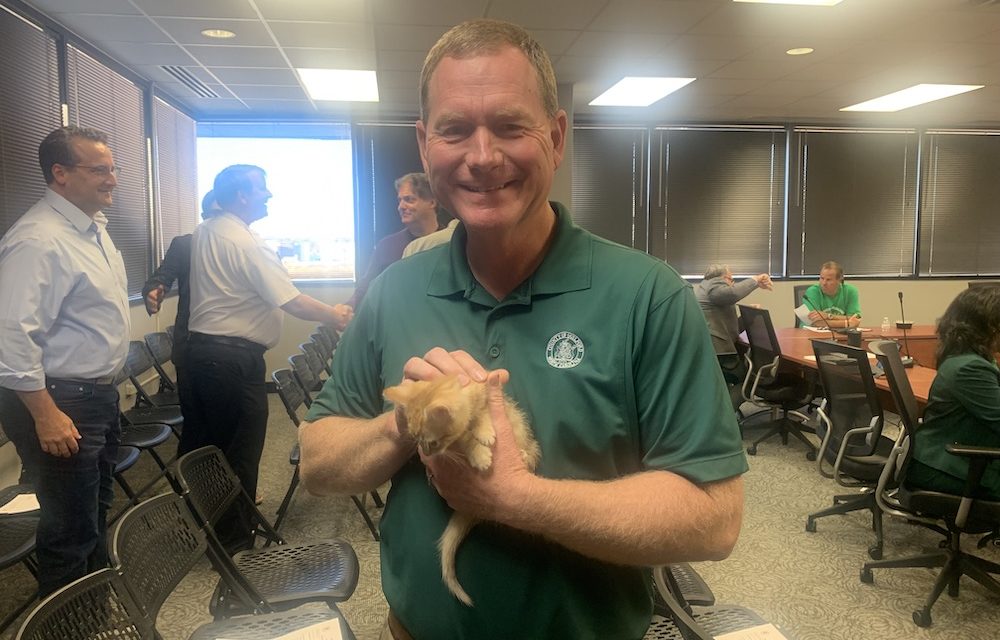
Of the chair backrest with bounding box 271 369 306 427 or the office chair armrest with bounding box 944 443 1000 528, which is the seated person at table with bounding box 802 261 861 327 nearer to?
the office chair armrest with bounding box 944 443 1000 528

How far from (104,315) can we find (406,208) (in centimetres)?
187

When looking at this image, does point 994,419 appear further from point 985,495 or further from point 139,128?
point 139,128

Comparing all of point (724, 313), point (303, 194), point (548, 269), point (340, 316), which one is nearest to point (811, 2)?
point (724, 313)

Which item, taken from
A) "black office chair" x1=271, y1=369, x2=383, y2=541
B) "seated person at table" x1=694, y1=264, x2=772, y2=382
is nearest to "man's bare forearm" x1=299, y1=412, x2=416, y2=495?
"black office chair" x1=271, y1=369, x2=383, y2=541

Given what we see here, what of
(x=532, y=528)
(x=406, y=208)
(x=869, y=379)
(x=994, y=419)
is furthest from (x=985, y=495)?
(x=406, y=208)

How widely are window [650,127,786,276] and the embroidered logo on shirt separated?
281 inches

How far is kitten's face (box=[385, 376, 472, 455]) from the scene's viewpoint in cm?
76

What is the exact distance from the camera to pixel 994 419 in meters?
2.73

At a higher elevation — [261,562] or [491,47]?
[491,47]

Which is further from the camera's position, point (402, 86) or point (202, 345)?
point (402, 86)

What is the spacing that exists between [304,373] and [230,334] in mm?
842

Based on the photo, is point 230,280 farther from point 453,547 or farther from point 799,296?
point 799,296

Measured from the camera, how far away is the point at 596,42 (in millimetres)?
4648

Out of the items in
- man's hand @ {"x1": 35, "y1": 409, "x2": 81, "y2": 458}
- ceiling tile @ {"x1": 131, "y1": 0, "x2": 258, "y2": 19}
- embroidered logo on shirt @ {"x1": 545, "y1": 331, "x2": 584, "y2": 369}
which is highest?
ceiling tile @ {"x1": 131, "y1": 0, "x2": 258, "y2": 19}
